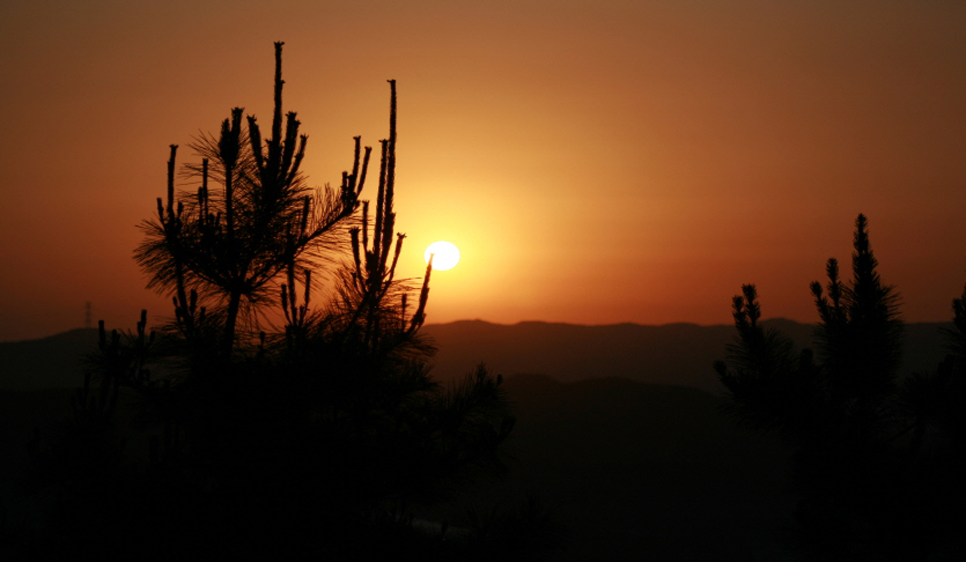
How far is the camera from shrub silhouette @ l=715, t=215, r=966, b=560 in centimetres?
311

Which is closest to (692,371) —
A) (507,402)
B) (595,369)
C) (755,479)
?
(595,369)

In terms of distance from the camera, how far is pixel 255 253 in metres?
Answer: 5.14

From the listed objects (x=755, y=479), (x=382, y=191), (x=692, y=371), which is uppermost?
(x=382, y=191)

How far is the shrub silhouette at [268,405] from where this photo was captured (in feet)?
14.1

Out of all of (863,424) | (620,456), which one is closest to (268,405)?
(863,424)

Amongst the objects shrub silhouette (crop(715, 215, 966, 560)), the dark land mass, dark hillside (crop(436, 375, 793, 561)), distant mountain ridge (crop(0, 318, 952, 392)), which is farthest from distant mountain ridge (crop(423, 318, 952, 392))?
shrub silhouette (crop(715, 215, 966, 560))

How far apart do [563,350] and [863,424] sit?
265 feet

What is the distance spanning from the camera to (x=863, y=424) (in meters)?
3.32

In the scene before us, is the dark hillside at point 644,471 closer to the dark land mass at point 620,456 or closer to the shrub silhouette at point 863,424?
the dark land mass at point 620,456

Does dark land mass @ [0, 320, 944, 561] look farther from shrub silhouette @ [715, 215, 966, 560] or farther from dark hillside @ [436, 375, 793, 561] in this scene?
shrub silhouette @ [715, 215, 966, 560]

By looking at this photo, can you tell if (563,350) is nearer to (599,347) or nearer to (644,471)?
(599,347)

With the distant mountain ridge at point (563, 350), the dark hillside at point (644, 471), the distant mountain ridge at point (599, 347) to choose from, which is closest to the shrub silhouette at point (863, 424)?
the dark hillside at point (644, 471)

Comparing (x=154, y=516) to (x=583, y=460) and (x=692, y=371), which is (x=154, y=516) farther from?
(x=692, y=371)

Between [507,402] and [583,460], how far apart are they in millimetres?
42069
